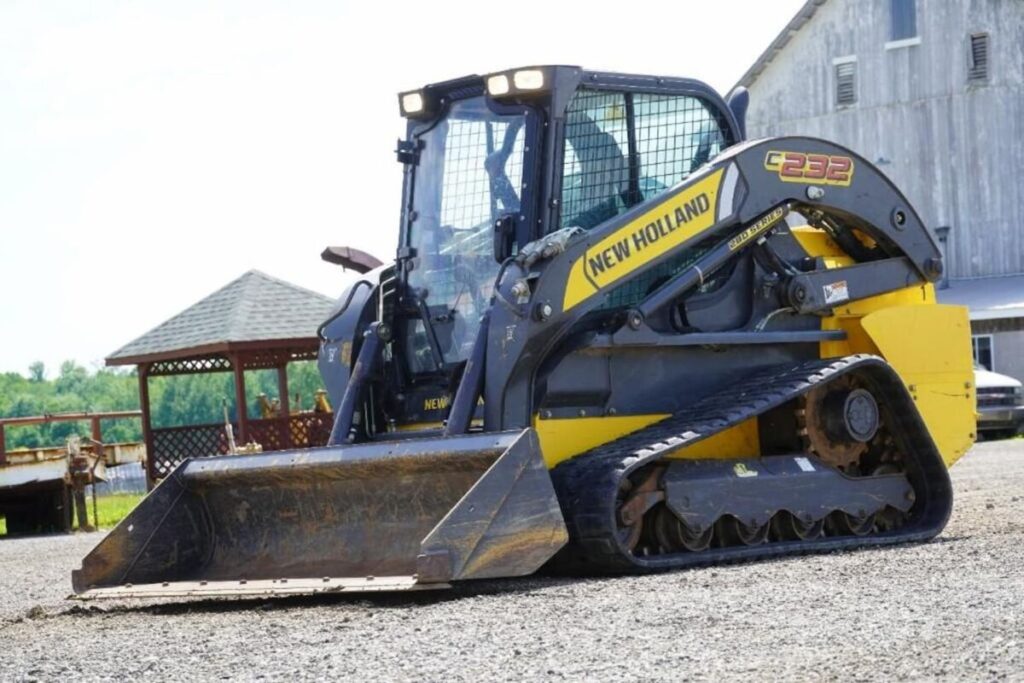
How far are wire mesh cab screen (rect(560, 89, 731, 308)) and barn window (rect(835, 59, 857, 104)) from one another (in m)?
31.9

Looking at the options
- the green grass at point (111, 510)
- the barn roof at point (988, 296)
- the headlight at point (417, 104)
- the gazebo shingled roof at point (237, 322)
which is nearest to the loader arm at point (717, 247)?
the headlight at point (417, 104)

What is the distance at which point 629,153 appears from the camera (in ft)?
37.2

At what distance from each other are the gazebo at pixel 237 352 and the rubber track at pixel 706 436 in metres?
15.7

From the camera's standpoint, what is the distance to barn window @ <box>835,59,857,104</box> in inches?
1683

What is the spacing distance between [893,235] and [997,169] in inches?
1186

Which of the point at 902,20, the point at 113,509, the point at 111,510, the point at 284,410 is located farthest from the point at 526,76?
the point at 902,20

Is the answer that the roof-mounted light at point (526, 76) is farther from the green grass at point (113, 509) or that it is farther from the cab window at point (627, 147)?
the green grass at point (113, 509)

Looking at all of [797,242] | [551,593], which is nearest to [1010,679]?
[551,593]

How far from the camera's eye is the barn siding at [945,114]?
40906 mm

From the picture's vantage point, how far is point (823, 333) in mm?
11922

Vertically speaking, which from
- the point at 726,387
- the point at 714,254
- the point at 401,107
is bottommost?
the point at 726,387

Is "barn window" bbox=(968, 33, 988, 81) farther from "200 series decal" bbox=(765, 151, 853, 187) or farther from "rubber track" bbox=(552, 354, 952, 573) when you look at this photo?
"rubber track" bbox=(552, 354, 952, 573)

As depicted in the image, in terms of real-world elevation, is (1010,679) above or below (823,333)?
below

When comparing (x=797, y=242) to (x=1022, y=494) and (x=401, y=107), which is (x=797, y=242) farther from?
(x=1022, y=494)
